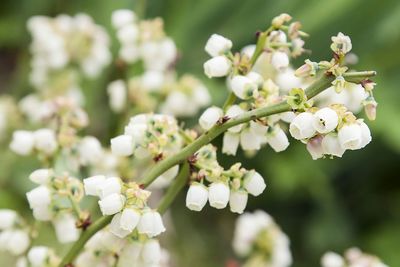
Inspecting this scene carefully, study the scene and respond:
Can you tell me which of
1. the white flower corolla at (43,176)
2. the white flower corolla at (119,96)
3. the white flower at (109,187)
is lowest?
the white flower at (109,187)

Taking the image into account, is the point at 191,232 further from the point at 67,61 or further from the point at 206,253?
the point at 67,61

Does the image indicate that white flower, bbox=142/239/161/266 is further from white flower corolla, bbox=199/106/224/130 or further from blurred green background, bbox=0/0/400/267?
blurred green background, bbox=0/0/400/267

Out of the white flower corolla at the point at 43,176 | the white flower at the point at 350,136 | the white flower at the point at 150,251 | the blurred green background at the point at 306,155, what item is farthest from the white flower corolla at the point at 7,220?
the blurred green background at the point at 306,155

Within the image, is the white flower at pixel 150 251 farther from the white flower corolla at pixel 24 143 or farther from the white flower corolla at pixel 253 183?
the white flower corolla at pixel 24 143

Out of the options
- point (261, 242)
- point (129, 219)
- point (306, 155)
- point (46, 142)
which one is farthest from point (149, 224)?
point (306, 155)

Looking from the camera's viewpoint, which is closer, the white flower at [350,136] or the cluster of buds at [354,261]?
the white flower at [350,136]

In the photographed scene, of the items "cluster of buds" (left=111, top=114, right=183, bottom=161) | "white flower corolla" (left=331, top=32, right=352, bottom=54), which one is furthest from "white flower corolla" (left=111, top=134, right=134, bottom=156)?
"white flower corolla" (left=331, top=32, right=352, bottom=54)

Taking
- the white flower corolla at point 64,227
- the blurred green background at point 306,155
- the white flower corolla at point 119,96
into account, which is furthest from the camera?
the blurred green background at point 306,155
